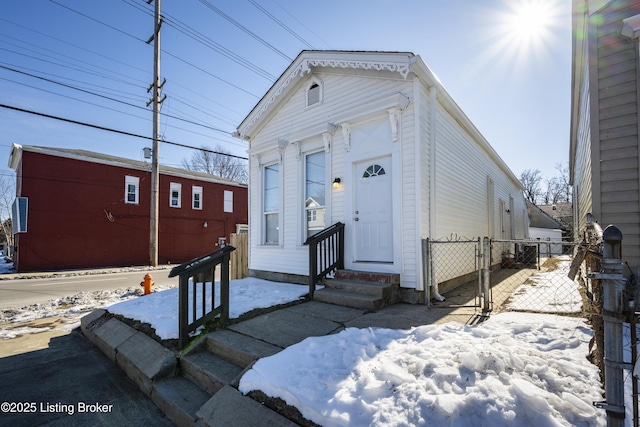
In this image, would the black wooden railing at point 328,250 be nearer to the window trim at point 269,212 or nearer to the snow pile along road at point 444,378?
the window trim at point 269,212

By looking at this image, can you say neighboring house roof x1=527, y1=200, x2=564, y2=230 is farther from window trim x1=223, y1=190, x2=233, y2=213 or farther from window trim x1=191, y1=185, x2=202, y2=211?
window trim x1=191, y1=185, x2=202, y2=211

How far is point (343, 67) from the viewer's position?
5863 mm

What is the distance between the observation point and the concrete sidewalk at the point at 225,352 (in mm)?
2387

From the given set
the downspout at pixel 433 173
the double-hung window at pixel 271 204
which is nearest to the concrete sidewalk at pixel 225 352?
the downspout at pixel 433 173

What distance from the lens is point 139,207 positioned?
699 inches

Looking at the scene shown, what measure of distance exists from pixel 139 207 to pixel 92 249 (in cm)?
328

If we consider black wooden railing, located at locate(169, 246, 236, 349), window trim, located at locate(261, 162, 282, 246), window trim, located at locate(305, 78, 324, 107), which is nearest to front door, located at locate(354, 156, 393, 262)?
window trim, located at locate(305, 78, 324, 107)

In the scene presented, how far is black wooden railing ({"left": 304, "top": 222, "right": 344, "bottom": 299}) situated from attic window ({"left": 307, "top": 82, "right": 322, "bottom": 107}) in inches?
114

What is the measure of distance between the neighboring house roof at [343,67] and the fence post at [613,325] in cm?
410

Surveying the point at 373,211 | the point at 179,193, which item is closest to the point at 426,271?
the point at 373,211

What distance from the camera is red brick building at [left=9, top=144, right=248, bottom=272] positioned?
14.1 meters

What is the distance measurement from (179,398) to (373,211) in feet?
13.1

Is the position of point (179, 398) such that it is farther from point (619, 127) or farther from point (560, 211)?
point (560, 211)

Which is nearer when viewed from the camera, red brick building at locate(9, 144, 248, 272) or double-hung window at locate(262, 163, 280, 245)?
double-hung window at locate(262, 163, 280, 245)
